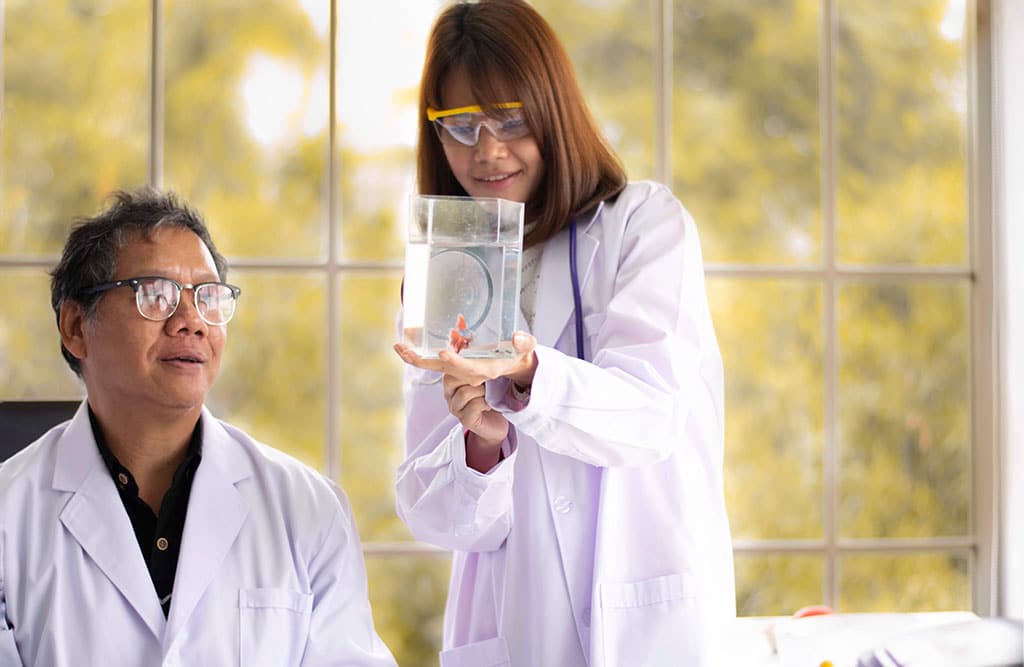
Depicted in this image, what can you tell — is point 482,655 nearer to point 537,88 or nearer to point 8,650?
point 8,650

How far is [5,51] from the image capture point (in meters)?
2.53

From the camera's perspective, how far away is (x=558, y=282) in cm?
171

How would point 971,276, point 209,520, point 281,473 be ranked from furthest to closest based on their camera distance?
point 971,276
point 281,473
point 209,520

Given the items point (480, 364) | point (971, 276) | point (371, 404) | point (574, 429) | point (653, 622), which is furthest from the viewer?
point (971, 276)

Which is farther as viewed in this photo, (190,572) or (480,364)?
(190,572)

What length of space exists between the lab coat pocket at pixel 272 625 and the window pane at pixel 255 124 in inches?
44.4

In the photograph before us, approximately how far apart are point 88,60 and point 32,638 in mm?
1523

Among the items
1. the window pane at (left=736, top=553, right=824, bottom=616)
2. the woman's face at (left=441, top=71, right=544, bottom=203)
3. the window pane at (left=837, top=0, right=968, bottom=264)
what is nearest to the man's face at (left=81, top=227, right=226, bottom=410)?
the woman's face at (left=441, top=71, right=544, bottom=203)

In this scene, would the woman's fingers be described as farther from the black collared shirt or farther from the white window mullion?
the white window mullion

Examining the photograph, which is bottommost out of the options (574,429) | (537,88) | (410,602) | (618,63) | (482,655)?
(410,602)

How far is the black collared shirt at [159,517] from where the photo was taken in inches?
65.2

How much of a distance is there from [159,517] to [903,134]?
6.85 feet

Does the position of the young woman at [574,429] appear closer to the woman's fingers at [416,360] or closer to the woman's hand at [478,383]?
the woman's hand at [478,383]

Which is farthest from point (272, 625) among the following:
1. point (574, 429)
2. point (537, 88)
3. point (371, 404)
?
point (371, 404)
